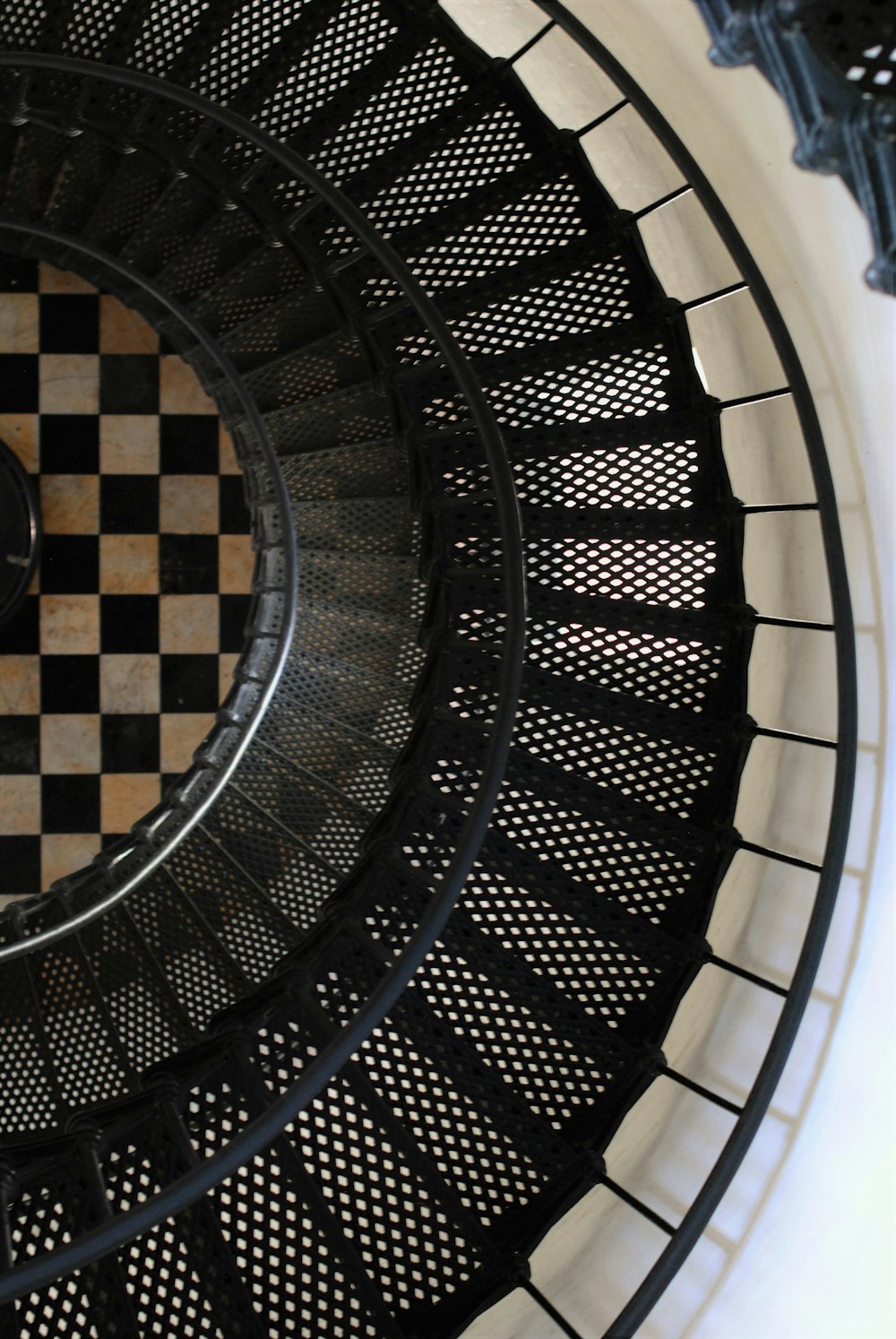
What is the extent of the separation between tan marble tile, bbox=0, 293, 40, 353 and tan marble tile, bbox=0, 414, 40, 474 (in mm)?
319

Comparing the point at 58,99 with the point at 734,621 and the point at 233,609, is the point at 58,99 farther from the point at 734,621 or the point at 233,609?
the point at 734,621

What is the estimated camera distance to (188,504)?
16.5ft

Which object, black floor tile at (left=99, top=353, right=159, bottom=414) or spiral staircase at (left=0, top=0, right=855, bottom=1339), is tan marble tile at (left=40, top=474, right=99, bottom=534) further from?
spiral staircase at (left=0, top=0, right=855, bottom=1339)

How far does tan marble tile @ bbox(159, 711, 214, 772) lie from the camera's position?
16.5 feet

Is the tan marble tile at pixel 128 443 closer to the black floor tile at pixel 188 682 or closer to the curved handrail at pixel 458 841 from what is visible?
the black floor tile at pixel 188 682

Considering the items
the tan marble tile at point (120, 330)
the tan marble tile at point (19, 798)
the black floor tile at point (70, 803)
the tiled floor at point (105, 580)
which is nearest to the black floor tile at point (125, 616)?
the tiled floor at point (105, 580)

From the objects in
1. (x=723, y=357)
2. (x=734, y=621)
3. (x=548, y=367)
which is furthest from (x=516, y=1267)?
(x=723, y=357)

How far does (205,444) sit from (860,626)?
324 centimetres

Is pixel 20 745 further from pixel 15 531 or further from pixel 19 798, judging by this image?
pixel 15 531

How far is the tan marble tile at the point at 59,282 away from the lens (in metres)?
4.98

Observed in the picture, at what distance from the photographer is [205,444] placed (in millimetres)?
5016

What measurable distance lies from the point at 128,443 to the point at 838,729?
3557 millimetres

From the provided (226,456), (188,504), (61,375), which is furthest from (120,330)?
(188,504)

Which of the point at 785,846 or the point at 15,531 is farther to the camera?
the point at 15,531
